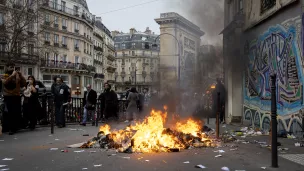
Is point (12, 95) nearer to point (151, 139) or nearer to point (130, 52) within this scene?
point (151, 139)

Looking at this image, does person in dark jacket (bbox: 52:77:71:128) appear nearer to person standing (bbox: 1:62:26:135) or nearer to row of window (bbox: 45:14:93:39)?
person standing (bbox: 1:62:26:135)

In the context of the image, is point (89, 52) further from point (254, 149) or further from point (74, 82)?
point (254, 149)

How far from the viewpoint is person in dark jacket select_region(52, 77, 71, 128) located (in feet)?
39.1

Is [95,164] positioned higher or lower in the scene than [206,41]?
lower

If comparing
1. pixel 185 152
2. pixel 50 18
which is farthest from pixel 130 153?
pixel 50 18

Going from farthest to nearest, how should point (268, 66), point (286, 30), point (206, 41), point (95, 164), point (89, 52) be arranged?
point (89, 52) → point (206, 41) → point (268, 66) → point (286, 30) → point (95, 164)

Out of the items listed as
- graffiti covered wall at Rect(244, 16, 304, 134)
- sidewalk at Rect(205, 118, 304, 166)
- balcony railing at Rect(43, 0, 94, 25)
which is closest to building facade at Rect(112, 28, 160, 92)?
balcony railing at Rect(43, 0, 94, 25)

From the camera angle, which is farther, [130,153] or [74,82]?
[74,82]

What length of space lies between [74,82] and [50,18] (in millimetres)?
13917

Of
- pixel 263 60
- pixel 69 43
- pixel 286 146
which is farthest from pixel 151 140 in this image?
pixel 69 43

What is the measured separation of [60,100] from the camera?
11977 millimetres

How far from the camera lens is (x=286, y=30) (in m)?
9.33

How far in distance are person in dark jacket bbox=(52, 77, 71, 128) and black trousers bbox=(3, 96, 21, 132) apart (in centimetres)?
217

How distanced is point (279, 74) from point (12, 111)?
8466 mm
